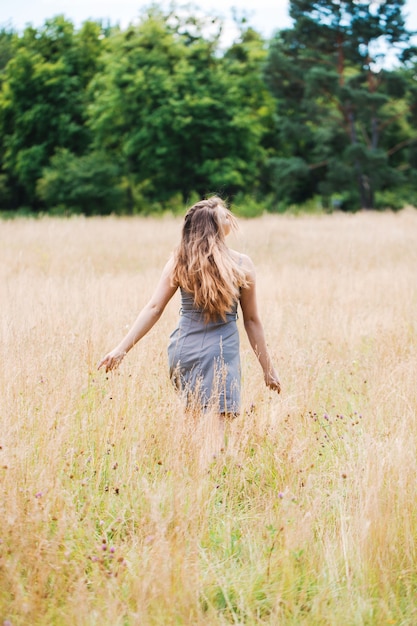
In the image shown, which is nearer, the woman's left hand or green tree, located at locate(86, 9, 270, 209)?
the woman's left hand

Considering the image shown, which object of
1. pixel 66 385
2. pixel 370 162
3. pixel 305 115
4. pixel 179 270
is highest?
pixel 305 115

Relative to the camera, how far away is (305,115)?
32.3 m

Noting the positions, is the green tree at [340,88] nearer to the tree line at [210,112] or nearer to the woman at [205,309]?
the tree line at [210,112]

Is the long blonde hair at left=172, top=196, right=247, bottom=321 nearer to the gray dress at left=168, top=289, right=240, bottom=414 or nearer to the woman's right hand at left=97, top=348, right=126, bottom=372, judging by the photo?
the gray dress at left=168, top=289, right=240, bottom=414

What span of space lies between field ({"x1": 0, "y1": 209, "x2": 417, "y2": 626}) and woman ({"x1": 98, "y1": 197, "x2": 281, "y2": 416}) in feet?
0.69

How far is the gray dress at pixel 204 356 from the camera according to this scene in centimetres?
363

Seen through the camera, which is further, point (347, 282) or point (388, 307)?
point (347, 282)

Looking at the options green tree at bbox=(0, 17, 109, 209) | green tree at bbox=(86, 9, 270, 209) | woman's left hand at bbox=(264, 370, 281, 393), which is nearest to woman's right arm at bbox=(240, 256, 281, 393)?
woman's left hand at bbox=(264, 370, 281, 393)

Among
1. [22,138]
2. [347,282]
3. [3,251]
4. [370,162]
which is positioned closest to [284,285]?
[347,282]

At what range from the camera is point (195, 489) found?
3.15 meters

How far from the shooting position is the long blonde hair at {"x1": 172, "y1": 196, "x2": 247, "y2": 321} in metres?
3.55

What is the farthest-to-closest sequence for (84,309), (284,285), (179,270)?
(284,285), (84,309), (179,270)

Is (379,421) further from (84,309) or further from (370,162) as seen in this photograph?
(370,162)

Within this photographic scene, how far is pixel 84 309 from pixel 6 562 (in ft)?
13.6
